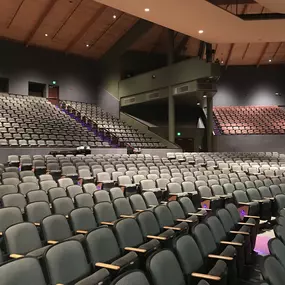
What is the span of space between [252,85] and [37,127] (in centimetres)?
1360

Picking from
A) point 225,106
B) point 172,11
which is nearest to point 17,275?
point 172,11

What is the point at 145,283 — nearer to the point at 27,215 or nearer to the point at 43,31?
the point at 27,215

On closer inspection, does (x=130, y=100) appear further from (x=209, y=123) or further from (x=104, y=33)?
(x=209, y=123)

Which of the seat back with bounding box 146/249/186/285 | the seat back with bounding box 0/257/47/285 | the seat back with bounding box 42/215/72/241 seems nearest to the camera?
the seat back with bounding box 0/257/47/285

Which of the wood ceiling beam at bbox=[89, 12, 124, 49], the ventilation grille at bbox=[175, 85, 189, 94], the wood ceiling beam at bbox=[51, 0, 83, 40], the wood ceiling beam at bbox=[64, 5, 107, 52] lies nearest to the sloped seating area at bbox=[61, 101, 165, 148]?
the ventilation grille at bbox=[175, 85, 189, 94]

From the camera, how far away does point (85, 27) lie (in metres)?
15.1

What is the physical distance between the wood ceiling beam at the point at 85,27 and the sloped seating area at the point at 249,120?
7639 millimetres

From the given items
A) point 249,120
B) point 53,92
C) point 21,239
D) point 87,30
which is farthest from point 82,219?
point 249,120

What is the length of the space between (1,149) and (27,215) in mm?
6013

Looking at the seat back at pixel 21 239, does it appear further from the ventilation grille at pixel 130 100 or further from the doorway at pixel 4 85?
the ventilation grille at pixel 130 100

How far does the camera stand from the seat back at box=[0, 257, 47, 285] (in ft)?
6.36

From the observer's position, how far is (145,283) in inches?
77.4

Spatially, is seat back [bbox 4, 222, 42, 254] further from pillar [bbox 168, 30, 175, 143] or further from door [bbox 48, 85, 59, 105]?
door [bbox 48, 85, 59, 105]

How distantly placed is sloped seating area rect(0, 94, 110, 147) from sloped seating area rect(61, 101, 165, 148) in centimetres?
66
